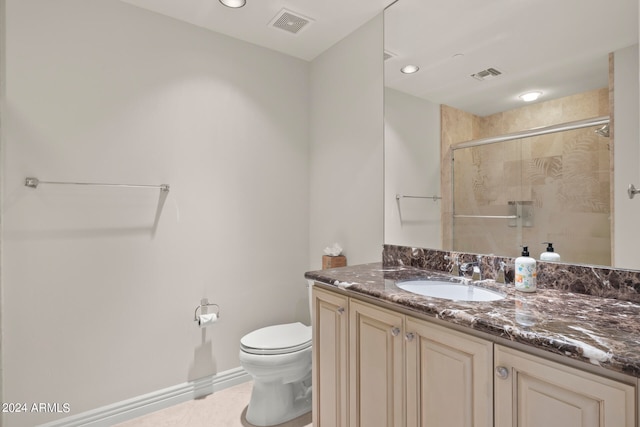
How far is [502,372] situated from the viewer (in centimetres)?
91

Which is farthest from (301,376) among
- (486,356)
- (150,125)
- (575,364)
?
(150,125)

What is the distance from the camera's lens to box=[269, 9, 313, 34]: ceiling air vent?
6.84 feet

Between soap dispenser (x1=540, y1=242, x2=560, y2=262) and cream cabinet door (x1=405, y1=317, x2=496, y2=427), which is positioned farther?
soap dispenser (x1=540, y1=242, x2=560, y2=262)

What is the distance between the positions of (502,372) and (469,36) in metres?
1.54

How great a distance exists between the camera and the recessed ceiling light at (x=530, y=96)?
1.43m

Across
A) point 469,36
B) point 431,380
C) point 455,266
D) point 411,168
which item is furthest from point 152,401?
point 469,36

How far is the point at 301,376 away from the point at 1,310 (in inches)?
62.7

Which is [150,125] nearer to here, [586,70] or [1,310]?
[1,310]

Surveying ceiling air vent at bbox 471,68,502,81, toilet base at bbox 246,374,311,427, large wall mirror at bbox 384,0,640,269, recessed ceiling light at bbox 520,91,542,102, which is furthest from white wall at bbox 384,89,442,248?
toilet base at bbox 246,374,311,427

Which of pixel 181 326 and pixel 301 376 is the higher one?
pixel 181 326

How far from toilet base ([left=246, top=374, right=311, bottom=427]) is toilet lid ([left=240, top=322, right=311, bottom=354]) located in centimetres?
22

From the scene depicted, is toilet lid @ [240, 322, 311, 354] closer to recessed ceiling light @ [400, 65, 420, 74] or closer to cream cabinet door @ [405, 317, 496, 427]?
cream cabinet door @ [405, 317, 496, 427]

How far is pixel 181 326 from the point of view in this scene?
216 centimetres

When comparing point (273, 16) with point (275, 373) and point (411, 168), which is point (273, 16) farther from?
point (275, 373)
